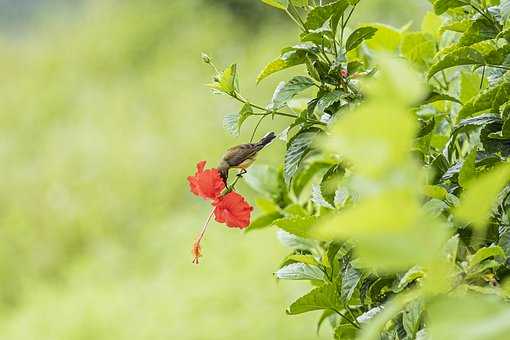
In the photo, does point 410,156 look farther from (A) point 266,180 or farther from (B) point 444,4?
(A) point 266,180

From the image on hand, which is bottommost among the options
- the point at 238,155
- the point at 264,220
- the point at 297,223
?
the point at 297,223

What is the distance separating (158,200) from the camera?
13.4ft

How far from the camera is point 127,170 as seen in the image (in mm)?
4266

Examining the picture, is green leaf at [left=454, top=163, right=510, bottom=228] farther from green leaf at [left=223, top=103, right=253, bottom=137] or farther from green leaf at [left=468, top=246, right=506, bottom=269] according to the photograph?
green leaf at [left=223, top=103, right=253, bottom=137]

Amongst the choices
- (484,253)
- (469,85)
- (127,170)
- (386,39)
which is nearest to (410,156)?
(484,253)

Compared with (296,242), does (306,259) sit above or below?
below

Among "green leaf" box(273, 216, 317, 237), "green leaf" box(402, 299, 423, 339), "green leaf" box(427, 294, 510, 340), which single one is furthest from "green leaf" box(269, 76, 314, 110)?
"green leaf" box(427, 294, 510, 340)

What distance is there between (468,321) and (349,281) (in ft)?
1.28

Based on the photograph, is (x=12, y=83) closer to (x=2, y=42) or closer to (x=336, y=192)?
(x=2, y=42)

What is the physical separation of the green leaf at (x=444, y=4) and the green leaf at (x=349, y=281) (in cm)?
24

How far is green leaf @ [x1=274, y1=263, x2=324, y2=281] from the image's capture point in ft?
2.47

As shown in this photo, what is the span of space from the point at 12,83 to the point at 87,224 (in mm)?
2079

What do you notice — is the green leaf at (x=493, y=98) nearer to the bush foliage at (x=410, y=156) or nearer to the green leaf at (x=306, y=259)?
the bush foliage at (x=410, y=156)

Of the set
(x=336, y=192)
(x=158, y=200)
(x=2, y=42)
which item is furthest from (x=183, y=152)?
(x=336, y=192)
